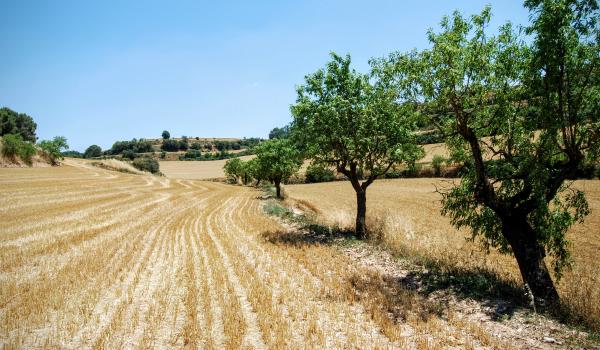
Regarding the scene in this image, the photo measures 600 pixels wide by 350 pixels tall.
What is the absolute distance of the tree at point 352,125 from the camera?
18.1m

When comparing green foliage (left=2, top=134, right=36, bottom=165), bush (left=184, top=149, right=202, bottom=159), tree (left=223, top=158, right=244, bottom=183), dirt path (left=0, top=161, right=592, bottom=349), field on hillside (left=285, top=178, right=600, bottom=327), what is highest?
bush (left=184, top=149, right=202, bottom=159)

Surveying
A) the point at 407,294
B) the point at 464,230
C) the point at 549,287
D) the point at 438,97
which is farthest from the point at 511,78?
the point at 464,230

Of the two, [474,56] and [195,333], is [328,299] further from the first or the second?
[474,56]

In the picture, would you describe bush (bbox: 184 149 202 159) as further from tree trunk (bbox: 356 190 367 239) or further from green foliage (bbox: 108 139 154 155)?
tree trunk (bbox: 356 190 367 239)

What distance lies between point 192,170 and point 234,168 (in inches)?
1560

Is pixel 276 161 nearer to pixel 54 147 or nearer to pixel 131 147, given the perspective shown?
pixel 54 147

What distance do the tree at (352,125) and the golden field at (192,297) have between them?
20.3 feet

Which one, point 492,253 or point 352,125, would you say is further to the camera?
point 352,125

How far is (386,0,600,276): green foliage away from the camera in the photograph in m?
9.04

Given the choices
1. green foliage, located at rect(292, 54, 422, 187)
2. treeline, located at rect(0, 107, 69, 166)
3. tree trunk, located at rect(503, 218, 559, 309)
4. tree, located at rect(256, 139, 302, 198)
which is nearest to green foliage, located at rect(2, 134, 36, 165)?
treeline, located at rect(0, 107, 69, 166)

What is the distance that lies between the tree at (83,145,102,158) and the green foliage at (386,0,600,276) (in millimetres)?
207076

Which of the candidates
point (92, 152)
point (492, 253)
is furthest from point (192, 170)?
point (492, 253)

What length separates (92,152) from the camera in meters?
182

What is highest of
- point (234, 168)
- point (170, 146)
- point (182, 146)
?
point (182, 146)
